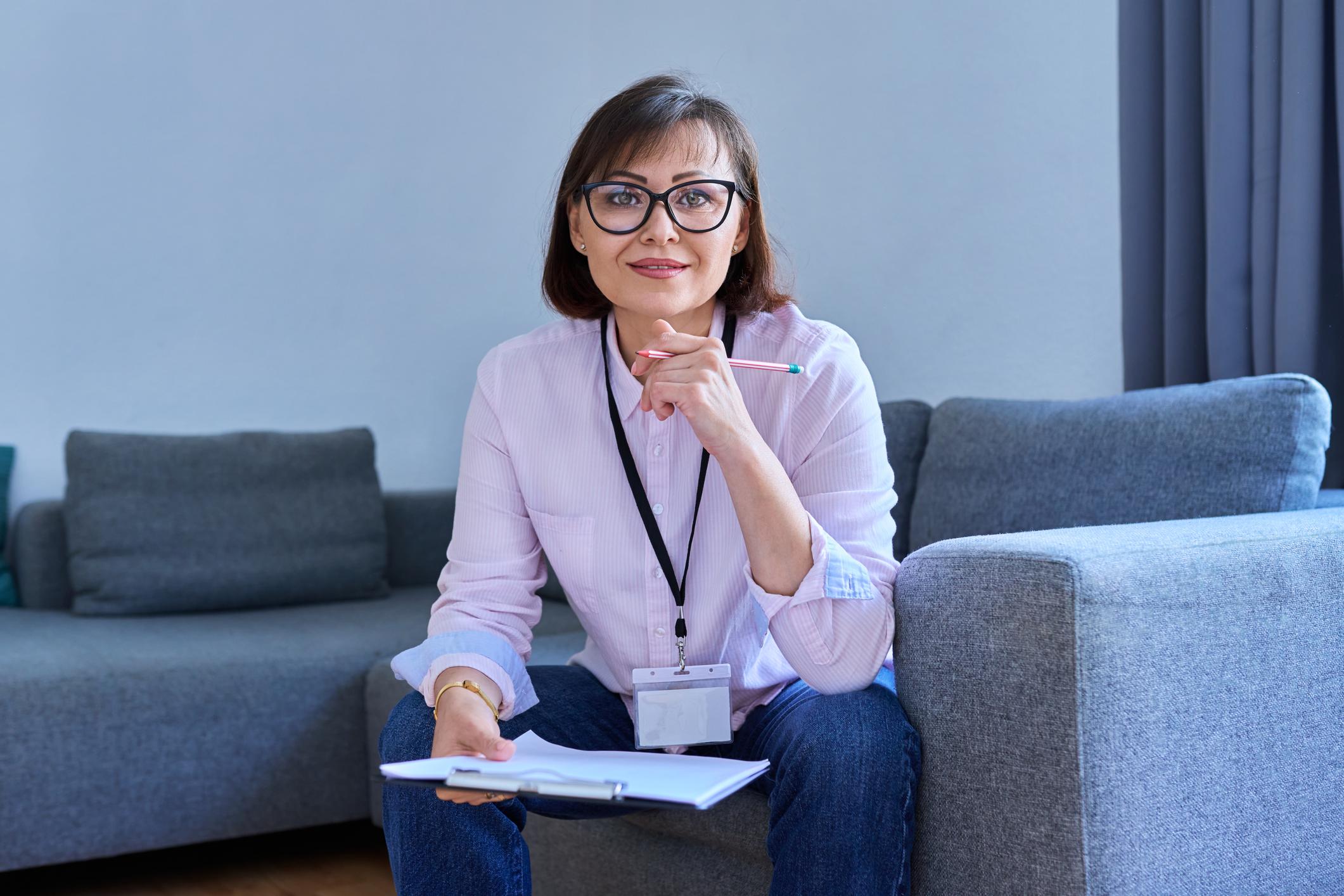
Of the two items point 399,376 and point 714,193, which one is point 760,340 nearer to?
point 714,193

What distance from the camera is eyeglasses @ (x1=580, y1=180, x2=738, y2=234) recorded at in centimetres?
132

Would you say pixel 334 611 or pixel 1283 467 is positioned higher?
pixel 1283 467

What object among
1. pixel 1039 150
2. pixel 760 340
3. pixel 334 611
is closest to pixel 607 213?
pixel 760 340

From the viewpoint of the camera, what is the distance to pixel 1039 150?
2.39 m

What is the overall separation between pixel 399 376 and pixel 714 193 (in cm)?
228

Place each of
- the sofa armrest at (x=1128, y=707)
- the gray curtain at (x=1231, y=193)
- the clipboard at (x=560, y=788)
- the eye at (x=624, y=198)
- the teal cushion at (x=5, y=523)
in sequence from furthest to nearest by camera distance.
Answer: the teal cushion at (x=5, y=523), the gray curtain at (x=1231, y=193), the eye at (x=624, y=198), the sofa armrest at (x=1128, y=707), the clipboard at (x=560, y=788)

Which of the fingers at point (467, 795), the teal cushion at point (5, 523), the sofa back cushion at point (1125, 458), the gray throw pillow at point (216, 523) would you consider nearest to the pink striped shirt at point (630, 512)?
the fingers at point (467, 795)

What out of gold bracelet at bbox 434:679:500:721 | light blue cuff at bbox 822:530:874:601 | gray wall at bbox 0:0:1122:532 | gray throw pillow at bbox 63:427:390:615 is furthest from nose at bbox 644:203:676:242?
gray throw pillow at bbox 63:427:390:615

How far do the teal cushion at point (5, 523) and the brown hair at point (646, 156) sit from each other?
1.85m

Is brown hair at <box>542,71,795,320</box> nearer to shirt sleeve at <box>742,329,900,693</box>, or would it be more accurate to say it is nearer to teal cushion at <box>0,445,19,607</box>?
shirt sleeve at <box>742,329,900,693</box>

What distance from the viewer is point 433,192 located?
11.6 ft

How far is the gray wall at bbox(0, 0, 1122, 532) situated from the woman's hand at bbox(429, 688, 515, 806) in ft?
4.24

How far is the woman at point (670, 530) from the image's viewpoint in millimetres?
1141

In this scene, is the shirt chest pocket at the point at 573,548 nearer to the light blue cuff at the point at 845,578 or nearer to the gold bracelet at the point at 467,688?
the gold bracelet at the point at 467,688
